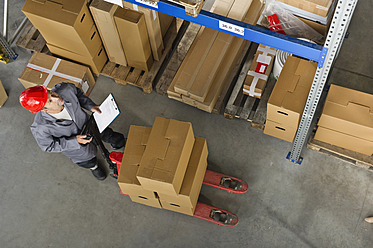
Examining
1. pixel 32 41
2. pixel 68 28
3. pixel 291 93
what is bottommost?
pixel 32 41

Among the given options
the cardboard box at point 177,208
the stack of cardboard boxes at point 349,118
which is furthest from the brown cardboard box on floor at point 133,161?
the stack of cardboard boxes at point 349,118

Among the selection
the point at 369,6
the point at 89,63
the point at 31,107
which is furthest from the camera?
the point at 369,6

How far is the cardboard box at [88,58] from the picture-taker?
5934 millimetres

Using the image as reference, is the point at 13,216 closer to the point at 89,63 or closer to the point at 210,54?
the point at 89,63

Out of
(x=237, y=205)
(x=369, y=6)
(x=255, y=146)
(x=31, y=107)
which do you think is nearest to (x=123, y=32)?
(x=31, y=107)

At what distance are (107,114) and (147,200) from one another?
48.5 inches

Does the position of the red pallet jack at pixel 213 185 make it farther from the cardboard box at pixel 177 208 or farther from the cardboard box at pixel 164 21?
the cardboard box at pixel 164 21

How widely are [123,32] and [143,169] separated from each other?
198cm

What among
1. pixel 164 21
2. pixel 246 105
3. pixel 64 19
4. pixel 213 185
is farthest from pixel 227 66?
pixel 64 19

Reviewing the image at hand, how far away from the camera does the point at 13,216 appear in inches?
215

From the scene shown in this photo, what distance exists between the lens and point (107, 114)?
182 inches

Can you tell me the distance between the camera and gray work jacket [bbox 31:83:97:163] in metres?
4.38

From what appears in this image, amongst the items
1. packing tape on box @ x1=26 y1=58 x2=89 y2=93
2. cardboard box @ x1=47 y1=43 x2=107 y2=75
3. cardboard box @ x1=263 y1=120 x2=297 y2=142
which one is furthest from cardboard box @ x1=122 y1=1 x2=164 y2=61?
cardboard box @ x1=263 y1=120 x2=297 y2=142

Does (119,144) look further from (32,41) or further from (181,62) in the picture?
(32,41)
